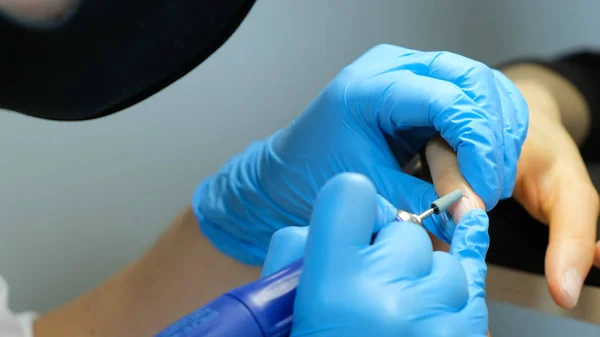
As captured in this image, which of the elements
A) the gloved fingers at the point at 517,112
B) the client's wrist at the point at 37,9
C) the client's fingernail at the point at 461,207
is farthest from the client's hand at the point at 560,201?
the client's wrist at the point at 37,9

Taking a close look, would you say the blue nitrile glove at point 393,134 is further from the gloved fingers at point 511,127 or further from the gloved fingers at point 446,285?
the gloved fingers at point 446,285

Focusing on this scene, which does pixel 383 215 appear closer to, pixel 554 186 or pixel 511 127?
pixel 511 127

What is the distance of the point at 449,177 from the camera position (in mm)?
603

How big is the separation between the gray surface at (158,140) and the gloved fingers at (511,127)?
0.56m

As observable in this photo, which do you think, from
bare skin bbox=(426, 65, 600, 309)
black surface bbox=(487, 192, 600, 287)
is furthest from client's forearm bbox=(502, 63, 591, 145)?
black surface bbox=(487, 192, 600, 287)

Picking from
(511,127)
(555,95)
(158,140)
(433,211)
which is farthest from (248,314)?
(555,95)

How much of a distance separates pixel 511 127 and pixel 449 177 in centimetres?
14

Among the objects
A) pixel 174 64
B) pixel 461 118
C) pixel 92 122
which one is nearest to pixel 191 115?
pixel 92 122

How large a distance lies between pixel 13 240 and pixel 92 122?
267 millimetres

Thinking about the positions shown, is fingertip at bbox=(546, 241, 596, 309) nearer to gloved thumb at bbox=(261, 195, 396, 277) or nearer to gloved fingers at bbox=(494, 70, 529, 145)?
gloved fingers at bbox=(494, 70, 529, 145)

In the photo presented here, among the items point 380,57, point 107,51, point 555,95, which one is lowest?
point 555,95

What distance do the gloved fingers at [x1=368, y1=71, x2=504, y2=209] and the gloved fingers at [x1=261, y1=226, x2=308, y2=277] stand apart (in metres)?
0.21

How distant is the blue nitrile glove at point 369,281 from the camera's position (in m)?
0.44

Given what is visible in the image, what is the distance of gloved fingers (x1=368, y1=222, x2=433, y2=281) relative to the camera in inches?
17.8
